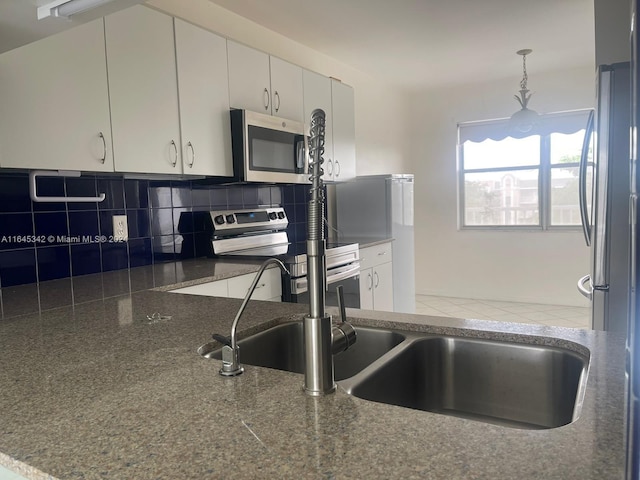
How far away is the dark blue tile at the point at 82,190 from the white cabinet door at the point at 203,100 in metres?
0.44

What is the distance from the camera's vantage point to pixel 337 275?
3.19m

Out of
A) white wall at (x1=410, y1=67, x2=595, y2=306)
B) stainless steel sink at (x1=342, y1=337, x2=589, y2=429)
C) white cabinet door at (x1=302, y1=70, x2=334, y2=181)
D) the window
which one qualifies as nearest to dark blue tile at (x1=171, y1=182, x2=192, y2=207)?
white cabinet door at (x1=302, y1=70, x2=334, y2=181)

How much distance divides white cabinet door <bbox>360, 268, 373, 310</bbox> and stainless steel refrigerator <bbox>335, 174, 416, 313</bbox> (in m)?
0.46

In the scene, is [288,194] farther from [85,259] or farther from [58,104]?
[58,104]

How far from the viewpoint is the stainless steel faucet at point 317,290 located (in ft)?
2.45

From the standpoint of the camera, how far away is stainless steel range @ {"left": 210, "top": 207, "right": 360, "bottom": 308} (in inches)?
109

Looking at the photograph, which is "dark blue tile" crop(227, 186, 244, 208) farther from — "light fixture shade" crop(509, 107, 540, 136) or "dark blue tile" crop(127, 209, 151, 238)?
"light fixture shade" crop(509, 107, 540, 136)

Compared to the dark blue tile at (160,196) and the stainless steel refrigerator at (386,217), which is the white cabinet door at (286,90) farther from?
the stainless steel refrigerator at (386,217)

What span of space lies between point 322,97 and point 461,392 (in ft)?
9.38

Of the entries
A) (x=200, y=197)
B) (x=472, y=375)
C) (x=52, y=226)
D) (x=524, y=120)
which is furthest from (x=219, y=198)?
(x=524, y=120)

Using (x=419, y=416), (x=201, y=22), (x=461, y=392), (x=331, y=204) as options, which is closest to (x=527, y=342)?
(x=461, y=392)

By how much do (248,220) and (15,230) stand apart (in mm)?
1440

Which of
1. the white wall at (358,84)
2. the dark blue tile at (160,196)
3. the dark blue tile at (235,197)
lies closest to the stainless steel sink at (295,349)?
the dark blue tile at (160,196)

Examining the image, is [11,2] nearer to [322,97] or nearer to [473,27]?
[322,97]
